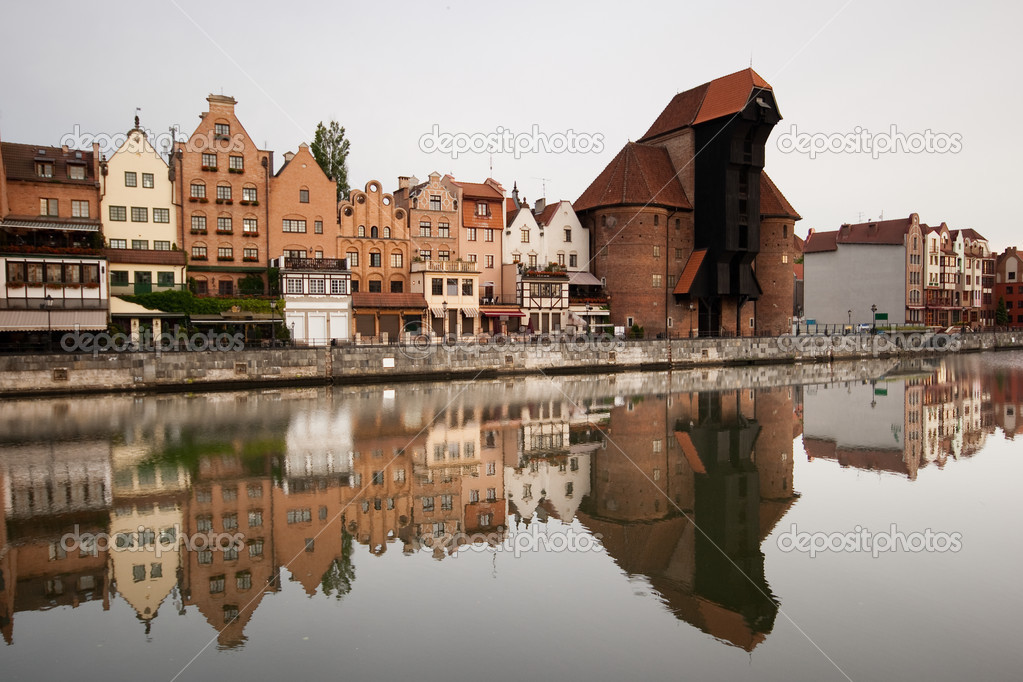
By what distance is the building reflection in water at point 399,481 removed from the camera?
1173cm

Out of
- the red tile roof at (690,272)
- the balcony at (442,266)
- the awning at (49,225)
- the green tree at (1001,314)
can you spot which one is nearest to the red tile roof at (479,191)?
the balcony at (442,266)

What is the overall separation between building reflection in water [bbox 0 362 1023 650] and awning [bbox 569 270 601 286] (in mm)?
22359

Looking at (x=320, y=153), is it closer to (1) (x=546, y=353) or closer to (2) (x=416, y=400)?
(1) (x=546, y=353)

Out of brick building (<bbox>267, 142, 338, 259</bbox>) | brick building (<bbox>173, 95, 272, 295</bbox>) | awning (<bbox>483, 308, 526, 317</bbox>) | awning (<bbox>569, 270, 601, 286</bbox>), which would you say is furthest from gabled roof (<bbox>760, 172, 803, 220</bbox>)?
brick building (<bbox>173, 95, 272, 295</bbox>)

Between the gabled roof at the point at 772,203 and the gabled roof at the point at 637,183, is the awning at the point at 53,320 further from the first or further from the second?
the gabled roof at the point at 772,203

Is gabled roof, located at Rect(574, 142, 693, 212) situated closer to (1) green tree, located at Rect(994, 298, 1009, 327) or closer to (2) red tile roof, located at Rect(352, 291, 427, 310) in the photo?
(2) red tile roof, located at Rect(352, 291, 427, 310)

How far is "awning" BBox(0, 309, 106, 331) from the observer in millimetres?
34594

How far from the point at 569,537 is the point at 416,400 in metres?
19.9

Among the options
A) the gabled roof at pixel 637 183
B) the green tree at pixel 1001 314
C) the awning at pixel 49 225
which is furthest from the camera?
the green tree at pixel 1001 314

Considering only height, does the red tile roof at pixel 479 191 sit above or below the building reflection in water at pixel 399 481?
above

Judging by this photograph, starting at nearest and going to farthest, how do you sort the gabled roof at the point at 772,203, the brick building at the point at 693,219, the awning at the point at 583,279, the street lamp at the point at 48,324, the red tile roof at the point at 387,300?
the street lamp at the point at 48,324, the red tile roof at the point at 387,300, the brick building at the point at 693,219, the awning at the point at 583,279, the gabled roof at the point at 772,203

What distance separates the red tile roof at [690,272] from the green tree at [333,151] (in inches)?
1088

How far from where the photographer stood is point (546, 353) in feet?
150

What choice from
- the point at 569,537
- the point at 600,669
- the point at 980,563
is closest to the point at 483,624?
the point at 600,669
